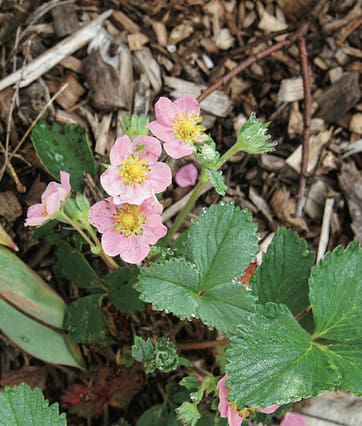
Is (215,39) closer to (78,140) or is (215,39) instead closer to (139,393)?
(78,140)

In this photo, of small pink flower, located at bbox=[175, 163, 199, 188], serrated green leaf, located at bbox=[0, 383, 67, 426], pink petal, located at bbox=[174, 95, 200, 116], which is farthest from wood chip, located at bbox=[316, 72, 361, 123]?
serrated green leaf, located at bbox=[0, 383, 67, 426]

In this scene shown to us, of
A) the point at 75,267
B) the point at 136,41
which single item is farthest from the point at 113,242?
the point at 136,41

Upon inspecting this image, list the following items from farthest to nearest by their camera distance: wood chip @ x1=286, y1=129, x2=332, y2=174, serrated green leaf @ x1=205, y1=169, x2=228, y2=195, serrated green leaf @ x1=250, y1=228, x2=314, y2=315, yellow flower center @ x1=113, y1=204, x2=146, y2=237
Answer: wood chip @ x1=286, y1=129, x2=332, y2=174 < serrated green leaf @ x1=250, y1=228, x2=314, y2=315 < yellow flower center @ x1=113, y1=204, x2=146, y2=237 < serrated green leaf @ x1=205, y1=169, x2=228, y2=195

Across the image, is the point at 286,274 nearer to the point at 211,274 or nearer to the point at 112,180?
the point at 211,274

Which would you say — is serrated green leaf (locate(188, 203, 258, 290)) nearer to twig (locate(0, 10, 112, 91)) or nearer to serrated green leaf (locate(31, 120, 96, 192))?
serrated green leaf (locate(31, 120, 96, 192))

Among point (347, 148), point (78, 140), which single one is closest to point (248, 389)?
point (78, 140)

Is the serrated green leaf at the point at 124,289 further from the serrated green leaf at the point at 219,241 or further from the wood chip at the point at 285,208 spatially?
the wood chip at the point at 285,208

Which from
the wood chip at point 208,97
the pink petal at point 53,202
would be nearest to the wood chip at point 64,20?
the wood chip at point 208,97
